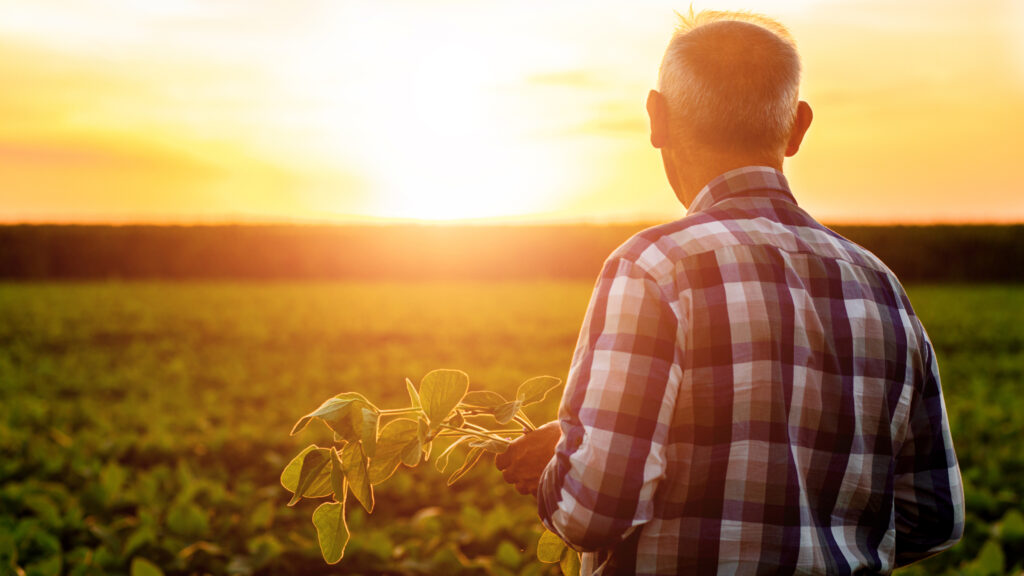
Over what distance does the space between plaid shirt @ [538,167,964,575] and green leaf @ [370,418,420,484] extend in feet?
1.24

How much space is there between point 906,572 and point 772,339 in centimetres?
314

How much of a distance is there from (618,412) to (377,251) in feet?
124

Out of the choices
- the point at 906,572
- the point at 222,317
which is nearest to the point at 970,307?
the point at 222,317

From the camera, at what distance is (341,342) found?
13.4 meters

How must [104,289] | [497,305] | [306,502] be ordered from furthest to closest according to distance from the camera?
[104,289]
[497,305]
[306,502]

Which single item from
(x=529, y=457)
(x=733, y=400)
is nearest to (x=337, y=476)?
(x=529, y=457)

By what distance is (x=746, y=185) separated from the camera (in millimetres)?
1534

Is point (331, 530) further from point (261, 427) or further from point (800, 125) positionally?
point (261, 427)

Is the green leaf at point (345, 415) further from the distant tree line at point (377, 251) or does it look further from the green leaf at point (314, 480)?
the distant tree line at point (377, 251)

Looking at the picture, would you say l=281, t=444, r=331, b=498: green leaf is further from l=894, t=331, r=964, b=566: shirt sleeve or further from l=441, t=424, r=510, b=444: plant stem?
l=894, t=331, r=964, b=566: shirt sleeve

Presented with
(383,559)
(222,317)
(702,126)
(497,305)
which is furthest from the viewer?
(497,305)

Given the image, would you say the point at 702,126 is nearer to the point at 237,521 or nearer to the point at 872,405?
the point at 872,405

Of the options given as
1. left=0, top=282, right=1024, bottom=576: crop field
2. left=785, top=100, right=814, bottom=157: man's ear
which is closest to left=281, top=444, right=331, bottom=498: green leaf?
left=785, top=100, right=814, bottom=157: man's ear

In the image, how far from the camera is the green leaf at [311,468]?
1665 mm
